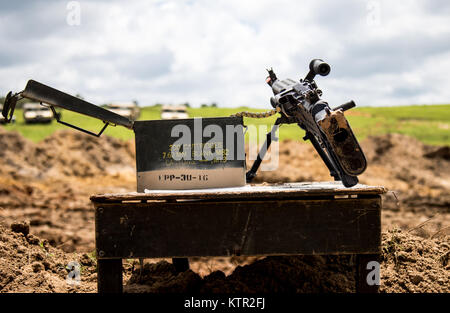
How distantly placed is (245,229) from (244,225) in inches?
1.2

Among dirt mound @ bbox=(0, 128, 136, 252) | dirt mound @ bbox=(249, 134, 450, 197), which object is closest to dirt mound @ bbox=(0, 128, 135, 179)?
dirt mound @ bbox=(0, 128, 136, 252)

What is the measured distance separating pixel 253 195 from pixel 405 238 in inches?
92.9

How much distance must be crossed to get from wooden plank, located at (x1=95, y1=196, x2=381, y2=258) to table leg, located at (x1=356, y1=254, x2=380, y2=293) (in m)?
0.09

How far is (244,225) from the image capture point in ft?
12.1

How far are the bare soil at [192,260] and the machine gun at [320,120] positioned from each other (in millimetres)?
498

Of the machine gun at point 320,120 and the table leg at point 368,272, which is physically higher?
the machine gun at point 320,120

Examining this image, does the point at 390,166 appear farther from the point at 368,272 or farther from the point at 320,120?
the point at 320,120

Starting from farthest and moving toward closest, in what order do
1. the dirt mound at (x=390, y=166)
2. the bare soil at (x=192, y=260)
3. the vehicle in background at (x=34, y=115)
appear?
the vehicle in background at (x=34, y=115) < the dirt mound at (x=390, y=166) < the bare soil at (x=192, y=260)

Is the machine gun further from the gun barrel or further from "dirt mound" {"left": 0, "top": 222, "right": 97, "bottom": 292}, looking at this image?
"dirt mound" {"left": 0, "top": 222, "right": 97, "bottom": 292}

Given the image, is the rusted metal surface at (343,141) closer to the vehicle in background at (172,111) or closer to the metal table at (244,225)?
the metal table at (244,225)

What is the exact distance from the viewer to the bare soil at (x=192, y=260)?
4441 millimetres

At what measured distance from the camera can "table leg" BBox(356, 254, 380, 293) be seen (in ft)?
12.2

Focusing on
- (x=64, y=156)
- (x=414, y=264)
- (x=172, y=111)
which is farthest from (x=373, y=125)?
(x=414, y=264)

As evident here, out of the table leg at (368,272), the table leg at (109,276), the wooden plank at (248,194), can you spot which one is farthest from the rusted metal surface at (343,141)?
the table leg at (109,276)
